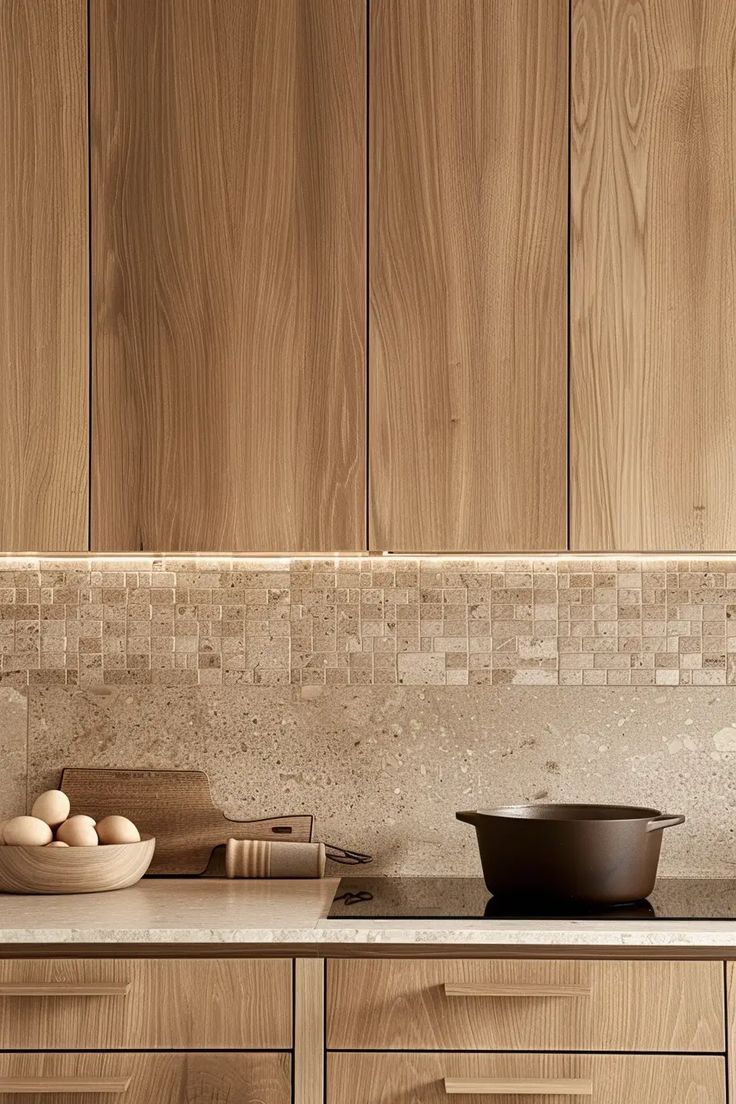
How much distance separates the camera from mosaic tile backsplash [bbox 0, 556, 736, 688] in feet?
7.67

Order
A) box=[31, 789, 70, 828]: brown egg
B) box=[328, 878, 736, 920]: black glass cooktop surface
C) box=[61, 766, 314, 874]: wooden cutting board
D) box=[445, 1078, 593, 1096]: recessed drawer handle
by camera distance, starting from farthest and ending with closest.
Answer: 1. box=[61, 766, 314, 874]: wooden cutting board
2. box=[31, 789, 70, 828]: brown egg
3. box=[328, 878, 736, 920]: black glass cooktop surface
4. box=[445, 1078, 593, 1096]: recessed drawer handle

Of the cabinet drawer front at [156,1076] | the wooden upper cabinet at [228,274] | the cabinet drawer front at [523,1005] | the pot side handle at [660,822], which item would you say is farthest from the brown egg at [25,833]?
the pot side handle at [660,822]

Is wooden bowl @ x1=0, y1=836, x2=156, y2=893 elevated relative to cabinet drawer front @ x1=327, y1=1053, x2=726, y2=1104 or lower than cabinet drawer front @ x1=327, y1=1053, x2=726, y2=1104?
elevated

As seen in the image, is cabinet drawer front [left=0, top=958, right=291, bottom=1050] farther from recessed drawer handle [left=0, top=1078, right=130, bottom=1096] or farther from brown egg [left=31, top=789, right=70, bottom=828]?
brown egg [left=31, top=789, right=70, bottom=828]

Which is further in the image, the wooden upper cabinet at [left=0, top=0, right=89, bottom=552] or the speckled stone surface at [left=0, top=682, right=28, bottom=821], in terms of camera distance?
the speckled stone surface at [left=0, top=682, right=28, bottom=821]

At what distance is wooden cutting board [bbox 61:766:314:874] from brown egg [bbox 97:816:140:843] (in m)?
0.16

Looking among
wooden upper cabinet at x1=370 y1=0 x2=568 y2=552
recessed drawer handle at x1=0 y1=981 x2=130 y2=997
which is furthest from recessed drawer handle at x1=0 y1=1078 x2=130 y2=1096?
wooden upper cabinet at x1=370 y1=0 x2=568 y2=552

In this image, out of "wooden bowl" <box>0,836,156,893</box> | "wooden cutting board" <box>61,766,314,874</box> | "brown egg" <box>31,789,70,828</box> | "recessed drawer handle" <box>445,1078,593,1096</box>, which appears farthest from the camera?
"wooden cutting board" <box>61,766,314,874</box>

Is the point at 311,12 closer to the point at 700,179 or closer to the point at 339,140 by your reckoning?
the point at 339,140

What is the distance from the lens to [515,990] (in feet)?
5.69

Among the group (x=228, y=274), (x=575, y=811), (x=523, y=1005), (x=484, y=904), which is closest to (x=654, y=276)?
(x=228, y=274)

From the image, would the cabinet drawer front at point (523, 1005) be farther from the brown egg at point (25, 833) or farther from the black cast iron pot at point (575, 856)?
A: the brown egg at point (25, 833)

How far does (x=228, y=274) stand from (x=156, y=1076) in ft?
4.30

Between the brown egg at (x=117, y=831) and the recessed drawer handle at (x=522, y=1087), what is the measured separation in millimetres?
709
